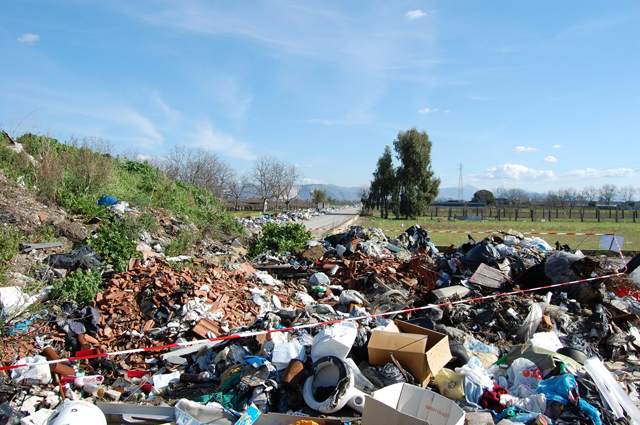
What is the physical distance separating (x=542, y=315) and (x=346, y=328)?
3.34m

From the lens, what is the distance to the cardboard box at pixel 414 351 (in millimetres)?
3713

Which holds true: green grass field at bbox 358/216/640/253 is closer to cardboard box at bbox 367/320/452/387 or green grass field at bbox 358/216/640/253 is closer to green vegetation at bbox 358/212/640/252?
green vegetation at bbox 358/212/640/252

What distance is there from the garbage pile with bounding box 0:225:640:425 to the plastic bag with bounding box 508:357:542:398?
0.01 meters

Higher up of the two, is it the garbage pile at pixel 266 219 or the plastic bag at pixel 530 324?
the garbage pile at pixel 266 219

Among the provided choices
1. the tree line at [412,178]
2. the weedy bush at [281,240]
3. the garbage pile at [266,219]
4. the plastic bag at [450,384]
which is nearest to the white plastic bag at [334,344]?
the plastic bag at [450,384]

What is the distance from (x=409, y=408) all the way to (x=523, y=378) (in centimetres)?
131

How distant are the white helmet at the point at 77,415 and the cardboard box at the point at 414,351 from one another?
251cm

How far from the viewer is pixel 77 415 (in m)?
2.87

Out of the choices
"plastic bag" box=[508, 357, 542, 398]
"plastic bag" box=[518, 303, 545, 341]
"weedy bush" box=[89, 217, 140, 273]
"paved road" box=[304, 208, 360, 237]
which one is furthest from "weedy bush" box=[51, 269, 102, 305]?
"paved road" box=[304, 208, 360, 237]

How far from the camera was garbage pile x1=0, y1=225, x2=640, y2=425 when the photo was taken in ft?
10.8

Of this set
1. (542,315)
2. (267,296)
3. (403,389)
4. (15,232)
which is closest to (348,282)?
(267,296)

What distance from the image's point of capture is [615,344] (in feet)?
17.1

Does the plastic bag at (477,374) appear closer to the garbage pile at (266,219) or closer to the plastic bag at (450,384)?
the plastic bag at (450,384)

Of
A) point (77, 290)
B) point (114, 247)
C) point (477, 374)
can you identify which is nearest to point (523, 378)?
point (477, 374)
